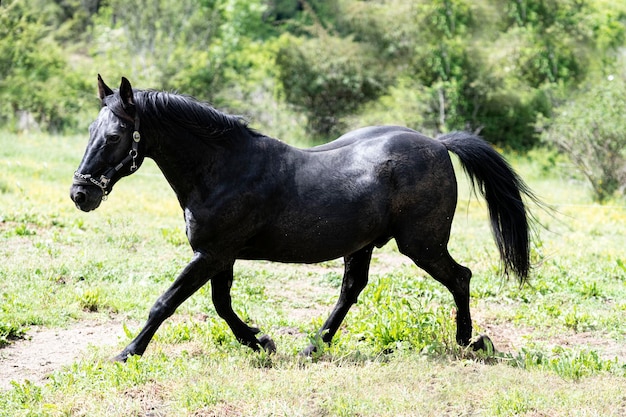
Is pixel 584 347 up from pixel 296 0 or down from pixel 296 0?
down

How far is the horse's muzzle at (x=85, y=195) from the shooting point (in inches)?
177

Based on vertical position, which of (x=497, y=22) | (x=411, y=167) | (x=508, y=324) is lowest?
(x=508, y=324)

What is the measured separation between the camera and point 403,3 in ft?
78.2

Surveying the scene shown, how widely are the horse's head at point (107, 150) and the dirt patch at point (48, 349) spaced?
3.91 feet

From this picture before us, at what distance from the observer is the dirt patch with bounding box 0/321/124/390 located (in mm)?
4820

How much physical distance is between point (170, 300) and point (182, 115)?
121 centimetres

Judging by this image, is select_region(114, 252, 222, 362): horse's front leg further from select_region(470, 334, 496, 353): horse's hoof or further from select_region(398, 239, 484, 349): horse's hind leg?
select_region(470, 334, 496, 353): horse's hoof

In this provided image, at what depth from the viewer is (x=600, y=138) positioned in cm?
1478

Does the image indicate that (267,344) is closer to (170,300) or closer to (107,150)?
(170,300)

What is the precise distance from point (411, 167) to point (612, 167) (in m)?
11.0

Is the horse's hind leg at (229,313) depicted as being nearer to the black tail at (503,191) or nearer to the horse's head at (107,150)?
the horse's head at (107,150)

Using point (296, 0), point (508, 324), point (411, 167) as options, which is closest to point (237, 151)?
point (411, 167)

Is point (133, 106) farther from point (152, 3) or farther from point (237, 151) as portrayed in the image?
point (152, 3)

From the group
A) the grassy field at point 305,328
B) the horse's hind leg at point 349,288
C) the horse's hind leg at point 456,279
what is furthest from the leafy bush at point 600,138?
the horse's hind leg at point 349,288
